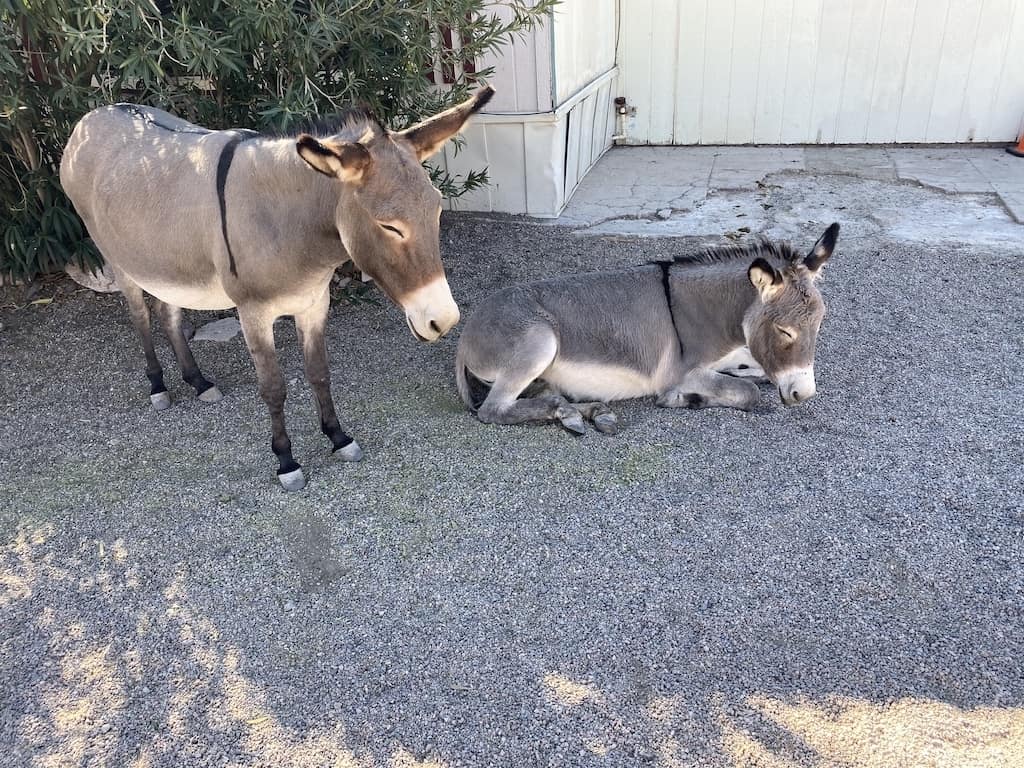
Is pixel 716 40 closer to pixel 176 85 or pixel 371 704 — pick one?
pixel 176 85

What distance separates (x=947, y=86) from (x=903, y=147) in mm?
724

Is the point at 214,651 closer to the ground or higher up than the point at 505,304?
closer to the ground

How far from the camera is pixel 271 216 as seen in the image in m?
2.91

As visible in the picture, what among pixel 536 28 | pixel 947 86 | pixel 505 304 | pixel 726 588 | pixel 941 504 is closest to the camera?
pixel 726 588

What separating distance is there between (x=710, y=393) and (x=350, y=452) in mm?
1929

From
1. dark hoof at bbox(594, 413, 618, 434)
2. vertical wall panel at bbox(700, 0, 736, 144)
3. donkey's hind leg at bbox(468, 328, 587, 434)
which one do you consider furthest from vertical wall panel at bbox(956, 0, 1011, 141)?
donkey's hind leg at bbox(468, 328, 587, 434)

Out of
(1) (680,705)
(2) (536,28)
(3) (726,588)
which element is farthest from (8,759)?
(2) (536,28)

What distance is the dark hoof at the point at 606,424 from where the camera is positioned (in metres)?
3.73

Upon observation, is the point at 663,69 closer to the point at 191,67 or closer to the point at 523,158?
the point at 523,158

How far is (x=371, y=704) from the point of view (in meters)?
2.34

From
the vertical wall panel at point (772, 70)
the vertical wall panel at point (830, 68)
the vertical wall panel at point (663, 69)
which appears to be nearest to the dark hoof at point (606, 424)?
the vertical wall panel at point (663, 69)

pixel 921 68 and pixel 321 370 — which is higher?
pixel 921 68

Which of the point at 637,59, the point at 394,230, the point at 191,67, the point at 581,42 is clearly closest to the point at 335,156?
the point at 394,230

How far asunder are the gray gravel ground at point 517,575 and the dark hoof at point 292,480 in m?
0.05
